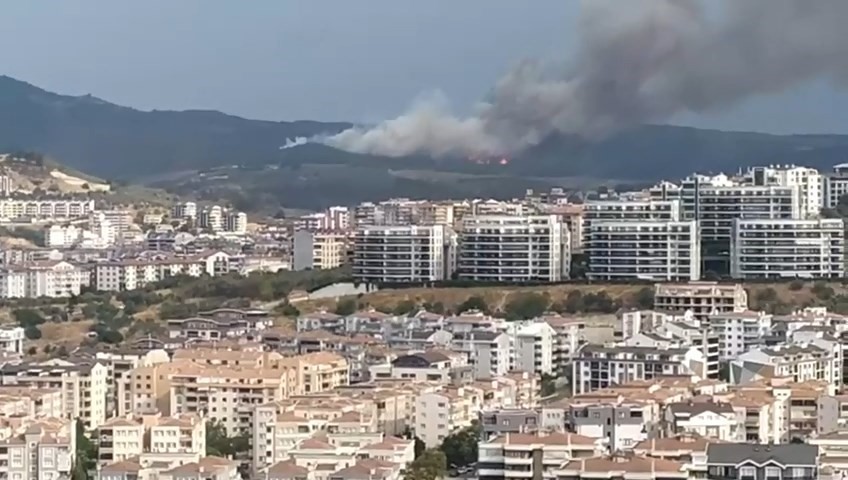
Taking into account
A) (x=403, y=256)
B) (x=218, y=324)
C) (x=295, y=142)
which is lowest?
(x=218, y=324)

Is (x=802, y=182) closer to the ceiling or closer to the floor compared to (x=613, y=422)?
closer to the ceiling

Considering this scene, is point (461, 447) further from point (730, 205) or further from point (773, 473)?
point (730, 205)

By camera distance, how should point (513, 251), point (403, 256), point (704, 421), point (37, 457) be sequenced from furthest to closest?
point (403, 256) < point (513, 251) < point (704, 421) < point (37, 457)

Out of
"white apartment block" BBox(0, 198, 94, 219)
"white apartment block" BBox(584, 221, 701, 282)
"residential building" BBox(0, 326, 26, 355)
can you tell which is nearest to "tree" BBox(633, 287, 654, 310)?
"white apartment block" BBox(584, 221, 701, 282)

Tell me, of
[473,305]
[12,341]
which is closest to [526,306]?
[473,305]

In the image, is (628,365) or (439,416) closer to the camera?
(439,416)

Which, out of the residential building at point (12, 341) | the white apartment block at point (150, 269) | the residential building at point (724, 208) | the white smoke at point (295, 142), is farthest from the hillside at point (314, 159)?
the residential building at point (12, 341)

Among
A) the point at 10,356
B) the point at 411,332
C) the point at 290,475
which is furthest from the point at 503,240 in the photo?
the point at 290,475

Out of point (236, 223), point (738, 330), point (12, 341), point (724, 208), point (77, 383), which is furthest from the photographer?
point (236, 223)

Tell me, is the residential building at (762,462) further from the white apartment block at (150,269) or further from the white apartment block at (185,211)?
the white apartment block at (185,211)
